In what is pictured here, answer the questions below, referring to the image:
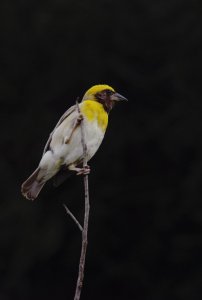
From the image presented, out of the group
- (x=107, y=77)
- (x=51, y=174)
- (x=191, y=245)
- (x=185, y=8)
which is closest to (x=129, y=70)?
(x=107, y=77)

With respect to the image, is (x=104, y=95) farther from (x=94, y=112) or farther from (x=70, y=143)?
(x=70, y=143)

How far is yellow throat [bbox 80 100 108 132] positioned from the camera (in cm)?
422

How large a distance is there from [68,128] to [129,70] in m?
6.78

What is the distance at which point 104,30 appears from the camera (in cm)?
1120

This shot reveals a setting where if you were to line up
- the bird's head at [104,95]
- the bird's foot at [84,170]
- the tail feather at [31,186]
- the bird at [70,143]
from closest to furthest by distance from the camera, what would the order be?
the bird's foot at [84,170] → the bird at [70,143] → the tail feather at [31,186] → the bird's head at [104,95]

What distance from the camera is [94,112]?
4250 mm

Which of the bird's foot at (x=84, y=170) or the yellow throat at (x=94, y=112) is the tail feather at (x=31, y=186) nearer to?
the bird's foot at (x=84, y=170)

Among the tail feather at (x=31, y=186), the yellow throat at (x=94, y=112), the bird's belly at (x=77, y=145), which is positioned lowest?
the tail feather at (x=31, y=186)

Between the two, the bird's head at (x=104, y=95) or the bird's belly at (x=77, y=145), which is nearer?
the bird's belly at (x=77, y=145)

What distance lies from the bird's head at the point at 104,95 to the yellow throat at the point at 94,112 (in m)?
0.05

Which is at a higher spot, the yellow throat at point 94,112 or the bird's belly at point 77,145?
the yellow throat at point 94,112

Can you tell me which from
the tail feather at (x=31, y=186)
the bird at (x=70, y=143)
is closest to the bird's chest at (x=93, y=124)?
the bird at (x=70, y=143)

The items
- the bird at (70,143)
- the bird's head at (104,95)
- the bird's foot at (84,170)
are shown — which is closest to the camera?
the bird's foot at (84,170)

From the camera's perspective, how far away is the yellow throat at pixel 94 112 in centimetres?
422
